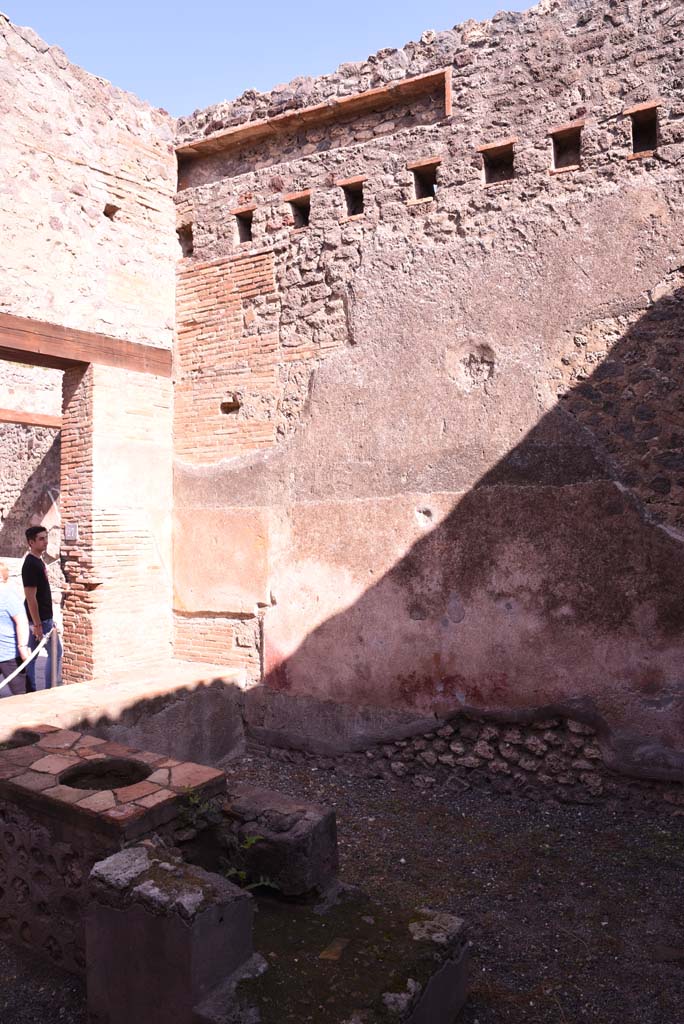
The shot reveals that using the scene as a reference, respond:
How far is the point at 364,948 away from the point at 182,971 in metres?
0.66

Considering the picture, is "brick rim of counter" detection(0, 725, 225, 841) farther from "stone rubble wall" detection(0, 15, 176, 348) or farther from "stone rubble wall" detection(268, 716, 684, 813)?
"stone rubble wall" detection(0, 15, 176, 348)

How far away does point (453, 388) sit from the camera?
519cm

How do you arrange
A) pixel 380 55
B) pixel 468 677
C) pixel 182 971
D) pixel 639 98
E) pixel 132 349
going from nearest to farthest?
pixel 182 971
pixel 639 98
pixel 468 677
pixel 380 55
pixel 132 349

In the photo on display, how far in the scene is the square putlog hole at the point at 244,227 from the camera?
6359mm

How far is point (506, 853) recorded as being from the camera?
4191 mm

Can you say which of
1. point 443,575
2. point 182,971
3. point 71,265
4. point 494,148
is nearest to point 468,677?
point 443,575

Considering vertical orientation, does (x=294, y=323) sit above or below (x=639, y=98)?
below

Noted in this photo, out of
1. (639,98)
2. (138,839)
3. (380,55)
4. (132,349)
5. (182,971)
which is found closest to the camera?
(182,971)

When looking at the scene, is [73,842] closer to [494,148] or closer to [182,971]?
[182,971]

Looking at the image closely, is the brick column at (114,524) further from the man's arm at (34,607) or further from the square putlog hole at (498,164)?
the square putlog hole at (498,164)

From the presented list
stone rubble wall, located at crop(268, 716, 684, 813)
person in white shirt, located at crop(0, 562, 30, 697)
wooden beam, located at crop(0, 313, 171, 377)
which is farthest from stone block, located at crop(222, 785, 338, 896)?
wooden beam, located at crop(0, 313, 171, 377)

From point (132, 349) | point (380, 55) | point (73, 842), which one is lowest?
point (73, 842)

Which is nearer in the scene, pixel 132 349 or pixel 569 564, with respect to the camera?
pixel 569 564

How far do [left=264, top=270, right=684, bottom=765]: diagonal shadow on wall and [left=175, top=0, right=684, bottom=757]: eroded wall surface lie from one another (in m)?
0.01
